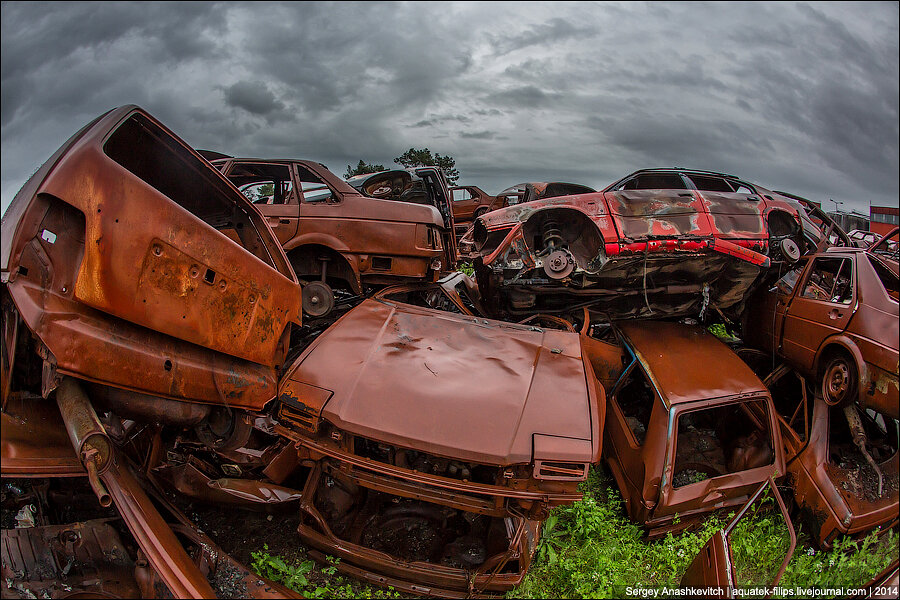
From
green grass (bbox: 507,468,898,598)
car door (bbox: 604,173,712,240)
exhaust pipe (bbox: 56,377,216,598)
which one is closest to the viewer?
exhaust pipe (bbox: 56,377,216,598)

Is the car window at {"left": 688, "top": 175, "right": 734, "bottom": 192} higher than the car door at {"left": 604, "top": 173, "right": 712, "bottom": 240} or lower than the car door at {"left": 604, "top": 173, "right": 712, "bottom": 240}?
higher

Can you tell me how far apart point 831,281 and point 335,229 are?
4697mm

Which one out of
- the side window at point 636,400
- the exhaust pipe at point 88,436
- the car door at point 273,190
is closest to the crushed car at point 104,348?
the exhaust pipe at point 88,436

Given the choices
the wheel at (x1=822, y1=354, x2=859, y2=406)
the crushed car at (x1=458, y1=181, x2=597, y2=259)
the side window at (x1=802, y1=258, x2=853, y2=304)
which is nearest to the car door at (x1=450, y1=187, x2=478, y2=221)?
the crushed car at (x1=458, y1=181, x2=597, y2=259)

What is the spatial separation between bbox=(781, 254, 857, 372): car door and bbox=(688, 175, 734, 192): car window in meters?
1.42

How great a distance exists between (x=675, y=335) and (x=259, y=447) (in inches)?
141

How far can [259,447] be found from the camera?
11.1ft

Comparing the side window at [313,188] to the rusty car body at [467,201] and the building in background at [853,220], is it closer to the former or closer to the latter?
the rusty car body at [467,201]

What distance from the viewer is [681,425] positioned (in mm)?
4766

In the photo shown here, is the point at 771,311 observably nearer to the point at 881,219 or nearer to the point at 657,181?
the point at 657,181

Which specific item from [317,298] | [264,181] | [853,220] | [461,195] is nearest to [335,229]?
[317,298]

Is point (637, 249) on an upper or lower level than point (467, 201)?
lower

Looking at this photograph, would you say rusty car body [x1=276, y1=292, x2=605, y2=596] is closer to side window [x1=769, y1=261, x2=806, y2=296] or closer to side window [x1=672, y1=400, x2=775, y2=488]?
side window [x1=672, y1=400, x2=775, y2=488]

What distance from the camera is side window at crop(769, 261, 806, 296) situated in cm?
481
